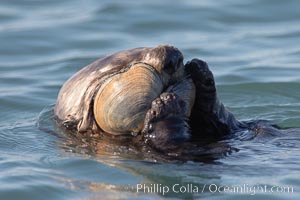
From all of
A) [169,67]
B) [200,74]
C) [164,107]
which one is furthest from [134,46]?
[164,107]

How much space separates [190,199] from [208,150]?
0.77m

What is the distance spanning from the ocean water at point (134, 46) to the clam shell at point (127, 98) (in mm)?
214

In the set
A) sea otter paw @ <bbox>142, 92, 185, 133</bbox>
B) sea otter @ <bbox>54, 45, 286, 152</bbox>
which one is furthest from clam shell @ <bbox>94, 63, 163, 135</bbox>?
sea otter paw @ <bbox>142, 92, 185, 133</bbox>

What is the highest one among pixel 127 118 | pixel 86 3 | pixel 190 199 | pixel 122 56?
pixel 86 3

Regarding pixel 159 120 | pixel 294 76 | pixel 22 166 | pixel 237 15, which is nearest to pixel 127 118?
pixel 159 120

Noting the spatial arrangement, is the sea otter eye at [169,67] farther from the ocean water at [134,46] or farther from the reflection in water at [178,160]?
the ocean water at [134,46]

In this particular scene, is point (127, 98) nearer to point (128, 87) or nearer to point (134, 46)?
point (128, 87)

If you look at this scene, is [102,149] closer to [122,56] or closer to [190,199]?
[122,56]

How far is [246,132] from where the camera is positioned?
613cm

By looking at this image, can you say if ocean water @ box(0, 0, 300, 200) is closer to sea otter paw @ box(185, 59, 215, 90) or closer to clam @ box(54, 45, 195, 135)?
clam @ box(54, 45, 195, 135)

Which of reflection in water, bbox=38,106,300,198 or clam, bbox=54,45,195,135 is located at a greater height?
clam, bbox=54,45,195,135

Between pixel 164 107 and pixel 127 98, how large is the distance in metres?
0.30

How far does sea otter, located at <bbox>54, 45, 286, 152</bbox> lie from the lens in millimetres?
5566

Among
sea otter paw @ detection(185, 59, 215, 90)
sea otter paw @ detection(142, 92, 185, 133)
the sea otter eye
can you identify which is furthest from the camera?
sea otter paw @ detection(185, 59, 215, 90)
